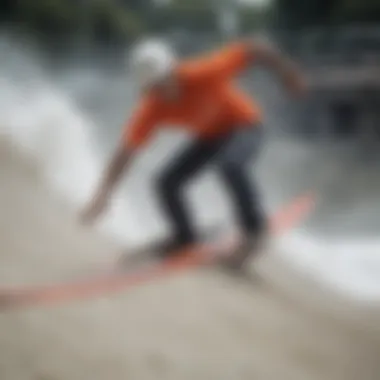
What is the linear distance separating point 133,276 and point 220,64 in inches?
10.6

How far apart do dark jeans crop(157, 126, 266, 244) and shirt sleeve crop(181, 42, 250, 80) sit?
0.07 metres

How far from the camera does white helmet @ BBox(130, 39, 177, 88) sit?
93cm

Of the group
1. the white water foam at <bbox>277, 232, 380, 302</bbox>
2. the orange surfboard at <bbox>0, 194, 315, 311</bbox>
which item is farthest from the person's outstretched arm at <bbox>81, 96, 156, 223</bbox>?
the white water foam at <bbox>277, 232, 380, 302</bbox>

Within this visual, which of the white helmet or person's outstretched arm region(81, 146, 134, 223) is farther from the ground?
the white helmet

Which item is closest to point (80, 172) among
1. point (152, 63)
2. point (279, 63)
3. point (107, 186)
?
point (107, 186)

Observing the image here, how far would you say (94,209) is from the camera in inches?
37.7

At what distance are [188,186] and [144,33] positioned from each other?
18cm

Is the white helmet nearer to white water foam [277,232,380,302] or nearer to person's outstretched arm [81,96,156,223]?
person's outstretched arm [81,96,156,223]

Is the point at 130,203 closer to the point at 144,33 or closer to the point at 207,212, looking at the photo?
the point at 207,212

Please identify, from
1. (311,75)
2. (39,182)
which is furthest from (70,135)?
(311,75)

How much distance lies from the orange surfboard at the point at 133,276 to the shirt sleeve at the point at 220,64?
7.3 inches

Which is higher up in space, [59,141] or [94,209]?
[59,141]

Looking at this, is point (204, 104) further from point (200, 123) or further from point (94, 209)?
point (94, 209)

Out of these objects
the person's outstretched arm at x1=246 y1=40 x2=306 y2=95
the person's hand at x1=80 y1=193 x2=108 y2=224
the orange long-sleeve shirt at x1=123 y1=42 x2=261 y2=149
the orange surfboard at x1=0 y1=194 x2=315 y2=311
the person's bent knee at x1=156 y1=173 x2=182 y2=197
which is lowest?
the orange surfboard at x1=0 y1=194 x2=315 y2=311
